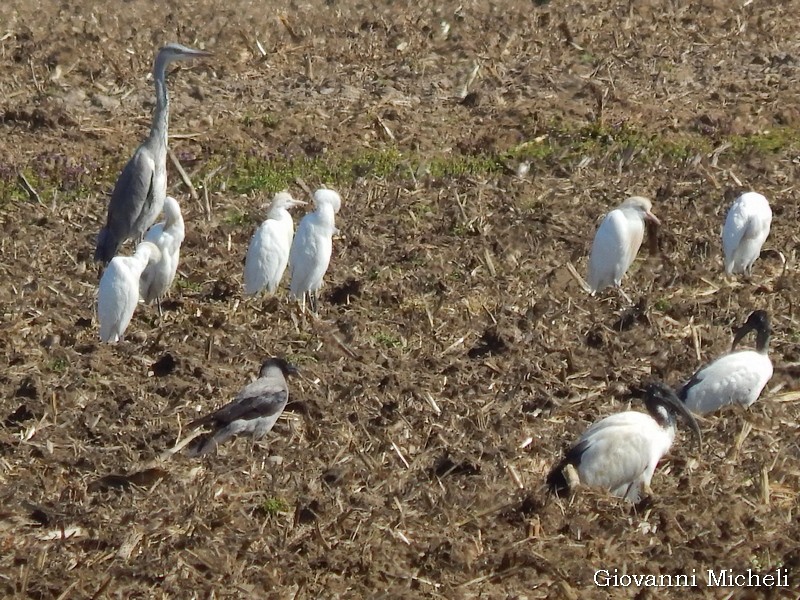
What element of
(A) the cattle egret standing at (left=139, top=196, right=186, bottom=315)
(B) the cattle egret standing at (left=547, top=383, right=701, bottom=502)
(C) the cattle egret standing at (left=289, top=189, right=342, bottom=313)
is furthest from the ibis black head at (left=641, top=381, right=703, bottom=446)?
(A) the cattle egret standing at (left=139, top=196, right=186, bottom=315)

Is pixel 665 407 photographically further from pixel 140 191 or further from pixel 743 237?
pixel 140 191

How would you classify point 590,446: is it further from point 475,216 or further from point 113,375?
point 475,216

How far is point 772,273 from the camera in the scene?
12.3 metres

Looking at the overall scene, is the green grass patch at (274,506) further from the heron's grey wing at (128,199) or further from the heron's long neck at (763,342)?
the heron's grey wing at (128,199)

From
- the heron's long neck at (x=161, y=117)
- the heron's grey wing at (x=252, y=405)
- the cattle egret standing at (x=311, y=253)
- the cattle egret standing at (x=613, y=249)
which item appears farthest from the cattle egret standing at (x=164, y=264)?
the cattle egret standing at (x=613, y=249)

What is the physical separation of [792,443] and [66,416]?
460 cm

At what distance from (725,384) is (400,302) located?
314cm

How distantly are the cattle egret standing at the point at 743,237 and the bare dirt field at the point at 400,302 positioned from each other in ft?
0.57

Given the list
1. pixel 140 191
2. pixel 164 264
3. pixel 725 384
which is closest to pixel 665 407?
pixel 725 384

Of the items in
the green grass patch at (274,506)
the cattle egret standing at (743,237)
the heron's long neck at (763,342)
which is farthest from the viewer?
the cattle egret standing at (743,237)

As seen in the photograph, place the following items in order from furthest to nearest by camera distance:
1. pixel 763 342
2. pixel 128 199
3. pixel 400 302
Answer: pixel 128 199
pixel 400 302
pixel 763 342

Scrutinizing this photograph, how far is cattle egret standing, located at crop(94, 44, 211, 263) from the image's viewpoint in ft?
42.9

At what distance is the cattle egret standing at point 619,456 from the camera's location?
26.7 feet

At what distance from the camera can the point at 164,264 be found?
12086mm
